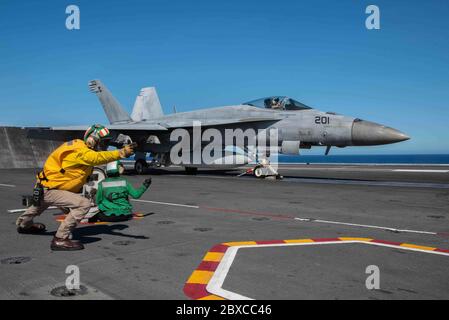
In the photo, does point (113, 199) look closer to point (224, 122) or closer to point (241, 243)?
point (241, 243)

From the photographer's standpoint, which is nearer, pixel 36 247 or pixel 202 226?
pixel 36 247

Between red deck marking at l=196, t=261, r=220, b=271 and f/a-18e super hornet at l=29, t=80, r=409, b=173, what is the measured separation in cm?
1055

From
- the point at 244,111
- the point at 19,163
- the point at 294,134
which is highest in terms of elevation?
the point at 244,111

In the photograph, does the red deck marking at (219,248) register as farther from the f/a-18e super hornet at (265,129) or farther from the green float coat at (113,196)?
the f/a-18e super hornet at (265,129)

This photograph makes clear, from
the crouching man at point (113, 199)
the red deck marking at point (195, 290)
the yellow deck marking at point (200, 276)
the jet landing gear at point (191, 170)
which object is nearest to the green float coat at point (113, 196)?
the crouching man at point (113, 199)

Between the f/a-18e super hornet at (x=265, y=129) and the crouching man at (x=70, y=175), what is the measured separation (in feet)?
35.6

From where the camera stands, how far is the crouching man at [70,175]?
4.66 m

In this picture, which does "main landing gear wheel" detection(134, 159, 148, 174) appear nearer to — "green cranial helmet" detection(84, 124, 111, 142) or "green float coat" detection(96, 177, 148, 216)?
"green float coat" detection(96, 177, 148, 216)

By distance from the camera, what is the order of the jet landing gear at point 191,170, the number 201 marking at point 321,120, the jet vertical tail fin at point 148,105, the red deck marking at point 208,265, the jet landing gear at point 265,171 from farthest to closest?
1. the jet vertical tail fin at point 148,105
2. the jet landing gear at point 191,170
3. the jet landing gear at point 265,171
4. the number 201 marking at point 321,120
5. the red deck marking at point 208,265

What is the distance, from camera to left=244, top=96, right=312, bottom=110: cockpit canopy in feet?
51.1

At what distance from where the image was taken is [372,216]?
695 cm
